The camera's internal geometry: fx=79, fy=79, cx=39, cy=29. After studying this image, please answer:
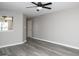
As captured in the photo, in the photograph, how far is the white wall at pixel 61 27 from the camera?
4570 mm

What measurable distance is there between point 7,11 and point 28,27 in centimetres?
435

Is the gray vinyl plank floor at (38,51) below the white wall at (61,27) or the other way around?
below

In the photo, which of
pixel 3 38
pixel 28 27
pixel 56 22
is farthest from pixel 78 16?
pixel 28 27

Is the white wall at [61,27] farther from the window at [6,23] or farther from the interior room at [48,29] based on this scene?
the window at [6,23]

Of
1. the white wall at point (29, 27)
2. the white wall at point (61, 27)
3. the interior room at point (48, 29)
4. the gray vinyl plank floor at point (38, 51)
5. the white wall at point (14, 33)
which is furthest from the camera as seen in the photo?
the white wall at point (29, 27)

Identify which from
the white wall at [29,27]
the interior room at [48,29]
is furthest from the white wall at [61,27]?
the white wall at [29,27]

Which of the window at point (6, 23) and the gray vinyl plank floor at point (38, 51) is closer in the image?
the gray vinyl plank floor at point (38, 51)

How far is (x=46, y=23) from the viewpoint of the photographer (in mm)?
6742

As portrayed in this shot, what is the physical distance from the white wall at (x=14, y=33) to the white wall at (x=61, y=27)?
7.06ft

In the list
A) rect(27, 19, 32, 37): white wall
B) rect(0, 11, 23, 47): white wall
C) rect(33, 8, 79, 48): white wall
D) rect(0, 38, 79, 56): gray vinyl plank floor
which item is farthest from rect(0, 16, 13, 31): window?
rect(27, 19, 32, 37): white wall

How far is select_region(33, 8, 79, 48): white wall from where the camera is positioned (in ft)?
15.0

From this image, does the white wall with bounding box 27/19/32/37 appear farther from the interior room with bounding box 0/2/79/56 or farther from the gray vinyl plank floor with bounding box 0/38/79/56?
the gray vinyl plank floor with bounding box 0/38/79/56

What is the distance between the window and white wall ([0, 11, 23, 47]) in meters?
0.20

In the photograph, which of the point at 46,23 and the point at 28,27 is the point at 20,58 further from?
the point at 28,27
